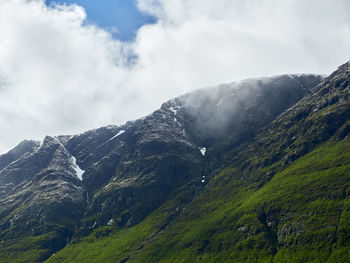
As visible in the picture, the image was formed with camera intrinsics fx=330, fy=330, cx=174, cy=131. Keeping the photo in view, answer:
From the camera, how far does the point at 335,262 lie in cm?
18575

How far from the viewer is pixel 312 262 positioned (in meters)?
194

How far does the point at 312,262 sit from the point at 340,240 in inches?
861

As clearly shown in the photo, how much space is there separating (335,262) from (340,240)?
16536mm

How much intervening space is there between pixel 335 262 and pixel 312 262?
12910 millimetres

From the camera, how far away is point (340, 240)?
197 meters
